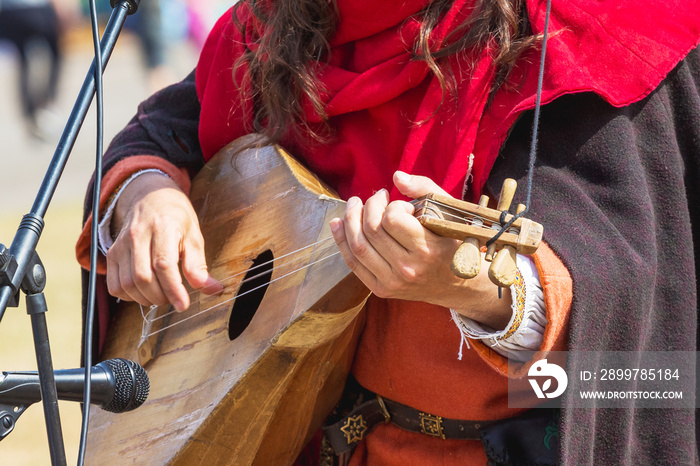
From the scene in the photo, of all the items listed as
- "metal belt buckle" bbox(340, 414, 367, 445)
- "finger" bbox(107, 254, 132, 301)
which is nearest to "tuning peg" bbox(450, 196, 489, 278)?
"metal belt buckle" bbox(340, 414, 367, 445)

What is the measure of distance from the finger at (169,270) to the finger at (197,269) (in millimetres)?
31

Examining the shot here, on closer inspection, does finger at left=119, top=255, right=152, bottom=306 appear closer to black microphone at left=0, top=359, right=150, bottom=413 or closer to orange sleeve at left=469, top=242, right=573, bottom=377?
black microphone at left=0, top=359, right=150, bottom=413

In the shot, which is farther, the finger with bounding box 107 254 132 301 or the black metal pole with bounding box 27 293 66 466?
the finger with bounding box 107 254 132 301

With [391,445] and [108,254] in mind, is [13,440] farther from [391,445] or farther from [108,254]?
[391,445]

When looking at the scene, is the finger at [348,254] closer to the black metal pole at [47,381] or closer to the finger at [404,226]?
the finger at [404,226]

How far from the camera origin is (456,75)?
140 cm

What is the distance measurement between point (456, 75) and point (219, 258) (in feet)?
2.26

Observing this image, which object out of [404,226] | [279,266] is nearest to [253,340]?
[279,266]

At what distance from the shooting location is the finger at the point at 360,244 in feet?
3.68

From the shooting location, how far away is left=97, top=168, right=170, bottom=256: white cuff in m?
1.77

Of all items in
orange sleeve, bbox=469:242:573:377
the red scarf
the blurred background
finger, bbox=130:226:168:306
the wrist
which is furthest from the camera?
the blurred background

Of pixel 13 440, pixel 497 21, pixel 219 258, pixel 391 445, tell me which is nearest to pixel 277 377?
pixel 391 445

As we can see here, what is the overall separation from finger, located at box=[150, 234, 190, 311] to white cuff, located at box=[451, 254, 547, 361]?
0.59m

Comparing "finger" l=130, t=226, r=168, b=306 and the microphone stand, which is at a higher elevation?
the microphone stand
